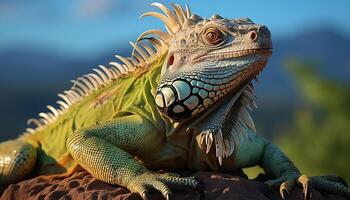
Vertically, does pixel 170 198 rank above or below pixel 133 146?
below

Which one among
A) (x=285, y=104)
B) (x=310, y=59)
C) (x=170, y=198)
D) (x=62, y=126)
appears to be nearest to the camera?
(x=170, y=198)

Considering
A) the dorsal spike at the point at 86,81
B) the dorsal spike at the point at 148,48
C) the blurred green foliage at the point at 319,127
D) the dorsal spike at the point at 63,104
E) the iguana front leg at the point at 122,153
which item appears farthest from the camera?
the blurred green foliage at the point at 319,127

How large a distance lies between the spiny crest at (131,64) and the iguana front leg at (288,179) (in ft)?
4.66

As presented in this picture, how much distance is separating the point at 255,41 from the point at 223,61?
0.32 m

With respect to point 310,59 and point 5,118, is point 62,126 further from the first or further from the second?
point 5,118

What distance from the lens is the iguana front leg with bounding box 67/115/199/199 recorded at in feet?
18.5

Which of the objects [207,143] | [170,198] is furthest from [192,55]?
[170,198]

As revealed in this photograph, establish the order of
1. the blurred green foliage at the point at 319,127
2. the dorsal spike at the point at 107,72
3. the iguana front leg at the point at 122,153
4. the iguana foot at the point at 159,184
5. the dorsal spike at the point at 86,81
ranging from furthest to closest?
1. the blurred green foliage at the point at 319,127
2. the dorsal spike at the point at 86,81
3. the dorsal spike at the point at 107,72
4. the iguana front leg at the point at 122,153
5. the iguana foot at the point at 159,184

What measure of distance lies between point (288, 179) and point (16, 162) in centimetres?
272

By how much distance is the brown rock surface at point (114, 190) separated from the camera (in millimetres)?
5715

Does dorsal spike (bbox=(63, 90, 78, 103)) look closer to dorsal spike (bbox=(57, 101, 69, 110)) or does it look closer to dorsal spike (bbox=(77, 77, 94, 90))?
dorsal spike (bbox=(57, 101, 69, 110))

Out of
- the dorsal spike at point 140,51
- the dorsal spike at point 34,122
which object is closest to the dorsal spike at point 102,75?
the dorsal spike at point 140,51

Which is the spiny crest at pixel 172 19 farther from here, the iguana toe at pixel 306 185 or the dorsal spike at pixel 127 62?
the iguana toe at pixel 306 185

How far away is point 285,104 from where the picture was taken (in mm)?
156125
